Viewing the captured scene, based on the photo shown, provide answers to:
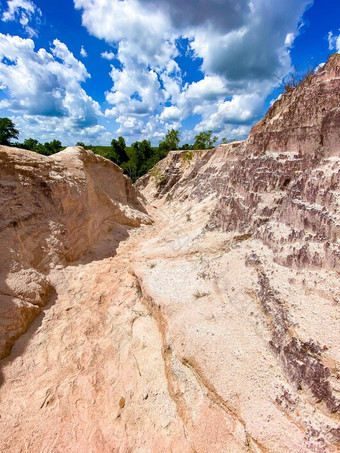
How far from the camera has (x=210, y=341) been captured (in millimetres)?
3812

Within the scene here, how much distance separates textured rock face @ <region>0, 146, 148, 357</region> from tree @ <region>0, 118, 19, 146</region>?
22.7 metres

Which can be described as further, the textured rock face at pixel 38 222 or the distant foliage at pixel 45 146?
the distant foliage at pixel 45 146

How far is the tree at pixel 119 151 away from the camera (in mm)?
32688

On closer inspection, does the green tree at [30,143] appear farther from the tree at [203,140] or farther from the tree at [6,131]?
the tree at [203,140]

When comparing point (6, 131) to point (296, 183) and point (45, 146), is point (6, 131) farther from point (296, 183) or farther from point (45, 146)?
point (296, 183)

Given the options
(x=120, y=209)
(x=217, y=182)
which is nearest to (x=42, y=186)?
(x=120, y=209)

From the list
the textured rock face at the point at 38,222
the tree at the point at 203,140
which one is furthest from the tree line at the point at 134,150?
the textured rock face at the point at 38,222

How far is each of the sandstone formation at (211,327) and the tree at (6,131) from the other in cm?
2486

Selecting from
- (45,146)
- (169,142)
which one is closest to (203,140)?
(169,142)

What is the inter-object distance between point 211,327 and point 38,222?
20.6 feet

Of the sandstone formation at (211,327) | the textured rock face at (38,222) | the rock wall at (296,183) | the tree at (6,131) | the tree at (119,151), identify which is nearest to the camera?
the sandstone formation at (211,327)

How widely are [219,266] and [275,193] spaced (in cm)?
252

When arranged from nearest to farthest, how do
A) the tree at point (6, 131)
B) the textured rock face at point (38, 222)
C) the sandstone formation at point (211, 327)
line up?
1. the sandstone formation at point (211, 327)
2. the textured rock face at point (38, 222)
3. the tree at point (6, 131)

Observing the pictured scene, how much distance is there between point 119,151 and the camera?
3334 centimetres
